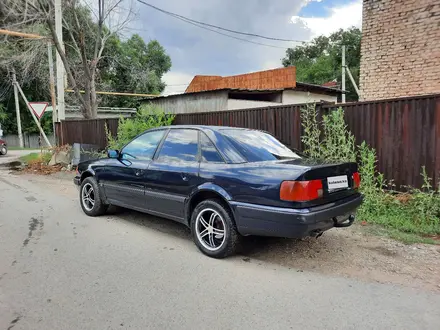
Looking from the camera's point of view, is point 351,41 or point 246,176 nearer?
point 246,176

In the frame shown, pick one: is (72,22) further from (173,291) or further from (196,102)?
(173,291)

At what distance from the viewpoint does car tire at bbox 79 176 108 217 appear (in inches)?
220

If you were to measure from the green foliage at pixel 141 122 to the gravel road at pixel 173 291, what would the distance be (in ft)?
18.1

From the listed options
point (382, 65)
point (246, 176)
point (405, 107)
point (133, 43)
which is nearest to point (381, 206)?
point (405, 107)

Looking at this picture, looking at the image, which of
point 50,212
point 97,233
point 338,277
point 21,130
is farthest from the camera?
point 21,130

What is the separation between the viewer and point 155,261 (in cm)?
382

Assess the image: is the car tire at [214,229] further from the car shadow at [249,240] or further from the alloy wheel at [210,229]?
the car shadow at [249,240]

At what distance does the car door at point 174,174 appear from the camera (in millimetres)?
4172

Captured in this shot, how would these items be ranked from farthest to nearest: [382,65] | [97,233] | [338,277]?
[382,65]
[97,233]
[338,277]

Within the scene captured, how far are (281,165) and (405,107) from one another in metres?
3.22

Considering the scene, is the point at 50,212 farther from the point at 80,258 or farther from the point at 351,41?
the point at 351,41

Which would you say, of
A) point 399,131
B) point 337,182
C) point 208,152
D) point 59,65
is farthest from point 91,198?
point 59,65

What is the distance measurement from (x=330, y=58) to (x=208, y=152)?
41659 mm

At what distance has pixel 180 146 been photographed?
177 inches
